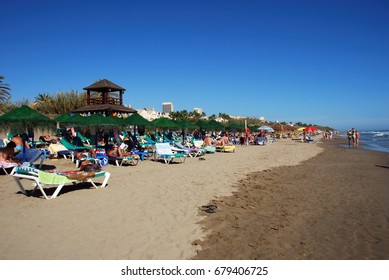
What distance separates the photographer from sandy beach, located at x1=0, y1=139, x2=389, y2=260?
11.0ft

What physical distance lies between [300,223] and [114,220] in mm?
2896

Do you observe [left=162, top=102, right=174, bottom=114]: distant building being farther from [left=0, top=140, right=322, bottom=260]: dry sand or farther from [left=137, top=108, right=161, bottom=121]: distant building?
[left=0, top=140, right=322, bottom=260]: dry sand

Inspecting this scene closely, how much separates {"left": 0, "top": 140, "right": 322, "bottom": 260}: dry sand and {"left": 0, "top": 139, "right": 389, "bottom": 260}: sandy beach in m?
0.01

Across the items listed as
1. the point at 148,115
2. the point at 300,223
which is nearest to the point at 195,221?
the point at 300,223

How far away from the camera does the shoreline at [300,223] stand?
3398 millimetres

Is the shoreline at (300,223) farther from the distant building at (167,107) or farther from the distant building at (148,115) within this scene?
the distant building at (167,107)

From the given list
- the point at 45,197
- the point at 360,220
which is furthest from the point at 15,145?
the point at 360,220

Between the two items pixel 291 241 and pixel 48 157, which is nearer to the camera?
pixel 291 241

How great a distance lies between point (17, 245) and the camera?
133 inches

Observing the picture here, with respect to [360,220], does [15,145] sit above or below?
above

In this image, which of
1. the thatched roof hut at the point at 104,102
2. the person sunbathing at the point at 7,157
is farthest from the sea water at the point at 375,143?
the person sunbathing at the point at 7,157

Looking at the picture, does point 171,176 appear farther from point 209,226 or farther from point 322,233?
point 322,233

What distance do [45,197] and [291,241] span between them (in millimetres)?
4454

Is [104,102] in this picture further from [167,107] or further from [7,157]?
[167,107]
